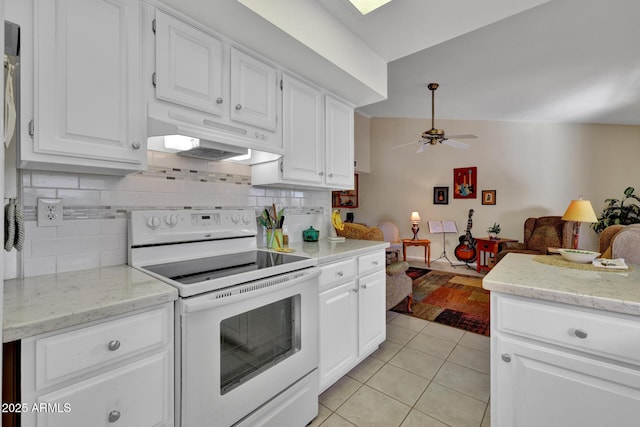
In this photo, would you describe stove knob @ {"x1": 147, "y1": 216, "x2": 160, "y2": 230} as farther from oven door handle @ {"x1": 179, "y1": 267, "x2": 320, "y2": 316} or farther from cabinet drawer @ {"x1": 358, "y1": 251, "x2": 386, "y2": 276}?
cabinet drawer @ {"x1": 358, "y1": 251, "x2": 386, "y2": 276}

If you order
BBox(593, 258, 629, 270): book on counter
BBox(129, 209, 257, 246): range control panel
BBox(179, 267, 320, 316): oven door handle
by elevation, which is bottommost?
BBox(179, 267, 320, 316): oven door handle

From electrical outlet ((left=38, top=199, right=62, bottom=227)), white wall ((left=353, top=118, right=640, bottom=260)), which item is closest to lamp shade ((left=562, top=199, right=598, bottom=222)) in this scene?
white wall ((left=353, top=118, right=640, bottom=260))

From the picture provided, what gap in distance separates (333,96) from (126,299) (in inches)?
78.3

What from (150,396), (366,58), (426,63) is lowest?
(150,396)

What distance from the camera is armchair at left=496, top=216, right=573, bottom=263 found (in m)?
4.29

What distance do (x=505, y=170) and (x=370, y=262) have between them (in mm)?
4512

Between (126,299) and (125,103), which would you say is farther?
(125,103)

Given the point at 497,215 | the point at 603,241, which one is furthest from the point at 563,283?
the point at 497,215

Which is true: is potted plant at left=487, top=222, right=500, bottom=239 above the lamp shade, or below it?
below

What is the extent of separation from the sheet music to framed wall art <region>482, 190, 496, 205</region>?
705mm

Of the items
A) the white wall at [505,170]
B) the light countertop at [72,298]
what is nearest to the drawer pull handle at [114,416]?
the light countertop at [72,298]

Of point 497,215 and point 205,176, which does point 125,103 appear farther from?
point 497,215

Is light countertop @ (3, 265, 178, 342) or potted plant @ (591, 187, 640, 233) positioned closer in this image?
light countertop @ (3, 265, 178, 342)

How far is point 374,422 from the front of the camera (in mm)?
1594
